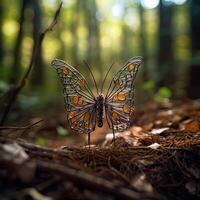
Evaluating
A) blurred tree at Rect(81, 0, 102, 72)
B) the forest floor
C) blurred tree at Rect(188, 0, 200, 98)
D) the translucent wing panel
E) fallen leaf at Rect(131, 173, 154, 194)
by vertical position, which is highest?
blurred tree at Rect(81, 0, 102, 72)

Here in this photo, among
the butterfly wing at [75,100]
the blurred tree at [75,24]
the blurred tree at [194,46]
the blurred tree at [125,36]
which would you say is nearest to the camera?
the butterfly wing at [75,100]

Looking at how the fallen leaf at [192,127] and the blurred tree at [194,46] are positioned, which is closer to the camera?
the fallen leaf at [192,127]

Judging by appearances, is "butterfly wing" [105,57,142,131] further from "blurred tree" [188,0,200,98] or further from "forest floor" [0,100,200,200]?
"blurred tree" [188,0,200,98]

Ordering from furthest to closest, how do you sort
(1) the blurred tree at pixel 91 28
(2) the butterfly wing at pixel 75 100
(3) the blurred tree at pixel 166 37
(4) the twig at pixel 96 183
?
(1) the blurred tree at pixel 91 28
(3) the blurred tree at pixel 166 37
(2) the butterfly wing at pixel 75 100
(4) the twig at pixel 96 183

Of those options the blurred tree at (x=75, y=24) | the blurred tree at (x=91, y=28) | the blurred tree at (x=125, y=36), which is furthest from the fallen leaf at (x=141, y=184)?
the blurred tree at (x=125, y=36)

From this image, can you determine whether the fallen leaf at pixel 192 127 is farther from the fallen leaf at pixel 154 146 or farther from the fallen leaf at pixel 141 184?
the fallen leaf at pixel 141 184

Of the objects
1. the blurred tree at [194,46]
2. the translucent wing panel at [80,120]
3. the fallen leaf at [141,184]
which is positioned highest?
the blurred tree at [194,46]

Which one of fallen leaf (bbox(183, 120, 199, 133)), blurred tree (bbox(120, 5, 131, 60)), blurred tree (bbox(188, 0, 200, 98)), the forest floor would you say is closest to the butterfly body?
the forest floor
